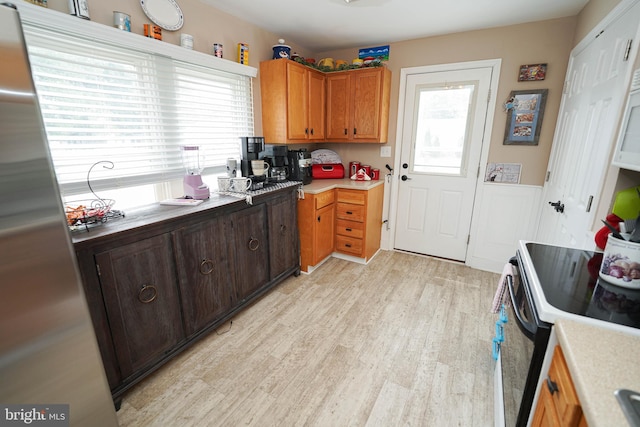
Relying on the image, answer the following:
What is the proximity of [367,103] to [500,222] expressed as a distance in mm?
1934

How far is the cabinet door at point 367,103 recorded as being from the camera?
10.2ft

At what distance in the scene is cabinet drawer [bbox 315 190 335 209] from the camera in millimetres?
2902

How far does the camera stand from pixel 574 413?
692 mm

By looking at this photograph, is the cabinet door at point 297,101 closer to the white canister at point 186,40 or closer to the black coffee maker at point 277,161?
the black coffee maker at point 277,161

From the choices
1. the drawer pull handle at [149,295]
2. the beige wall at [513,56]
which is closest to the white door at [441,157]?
the beige wall at [513,56]

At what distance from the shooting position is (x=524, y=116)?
270 cm

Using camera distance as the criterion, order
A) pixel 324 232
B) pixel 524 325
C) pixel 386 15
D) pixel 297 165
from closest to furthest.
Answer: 1. pixel 524 325
2. pixel 386 15
3. pixel 297 165
4. pixel 324 232

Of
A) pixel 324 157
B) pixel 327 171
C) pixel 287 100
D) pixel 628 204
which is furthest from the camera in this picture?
pixel 324 157

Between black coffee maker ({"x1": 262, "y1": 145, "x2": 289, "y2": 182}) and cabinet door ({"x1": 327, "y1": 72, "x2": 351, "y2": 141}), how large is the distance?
0.87 m

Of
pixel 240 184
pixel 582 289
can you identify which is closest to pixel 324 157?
pixel 240 184

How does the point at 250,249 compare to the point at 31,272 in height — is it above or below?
below

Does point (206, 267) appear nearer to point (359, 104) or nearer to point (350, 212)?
point (350, 212)

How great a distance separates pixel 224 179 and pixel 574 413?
2.30m

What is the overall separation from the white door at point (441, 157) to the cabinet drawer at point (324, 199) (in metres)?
0.91
